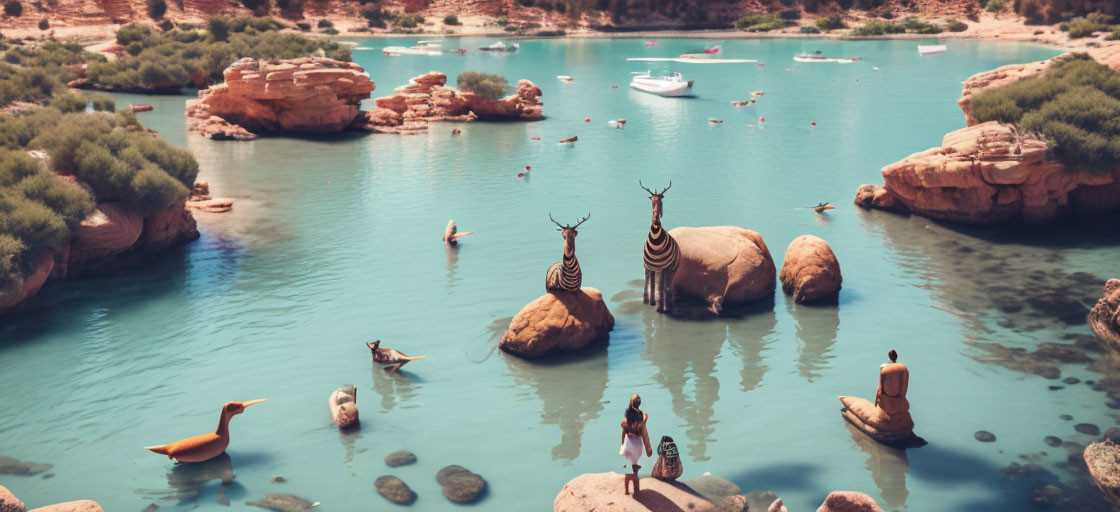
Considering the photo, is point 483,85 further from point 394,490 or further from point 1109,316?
point 394,490

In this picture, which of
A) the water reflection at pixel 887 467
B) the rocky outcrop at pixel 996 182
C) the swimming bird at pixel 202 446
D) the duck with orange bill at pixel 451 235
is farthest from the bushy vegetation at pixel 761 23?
the swimming bird at pixel 202 446

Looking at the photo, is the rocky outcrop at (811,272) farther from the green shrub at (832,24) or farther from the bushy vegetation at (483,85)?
the green shrub at (832,24)

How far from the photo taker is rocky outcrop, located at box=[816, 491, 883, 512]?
10984 millimetres

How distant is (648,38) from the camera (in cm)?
11581

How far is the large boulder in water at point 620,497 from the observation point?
10984 mm

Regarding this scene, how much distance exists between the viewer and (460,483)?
1302 cm

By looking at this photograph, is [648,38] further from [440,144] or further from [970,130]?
[970,130]

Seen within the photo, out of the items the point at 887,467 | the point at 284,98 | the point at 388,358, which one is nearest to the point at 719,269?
the point at 887,467

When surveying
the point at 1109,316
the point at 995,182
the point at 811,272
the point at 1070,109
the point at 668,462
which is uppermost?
the point at 1070,109

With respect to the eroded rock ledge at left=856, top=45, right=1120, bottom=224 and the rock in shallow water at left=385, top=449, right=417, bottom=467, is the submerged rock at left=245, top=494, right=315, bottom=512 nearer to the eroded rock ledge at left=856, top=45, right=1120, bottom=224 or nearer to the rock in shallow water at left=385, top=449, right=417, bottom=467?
the rock in shallow water at left=385, top=449, right=417, bottom=467

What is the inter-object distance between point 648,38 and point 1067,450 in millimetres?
107147

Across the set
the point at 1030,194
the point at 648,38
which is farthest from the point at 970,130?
the point at 648,38

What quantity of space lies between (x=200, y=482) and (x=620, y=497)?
21.5 ft

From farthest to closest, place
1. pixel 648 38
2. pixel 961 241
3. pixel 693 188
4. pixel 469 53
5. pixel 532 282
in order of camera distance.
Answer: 1. pixel 648 38
2. pixel 469 53
3. pixel 693 188
4. pixel 961 241
5. pixel 532 282
